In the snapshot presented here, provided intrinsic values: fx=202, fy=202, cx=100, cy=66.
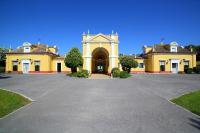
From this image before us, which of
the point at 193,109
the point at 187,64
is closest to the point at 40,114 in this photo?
the point at 193,109

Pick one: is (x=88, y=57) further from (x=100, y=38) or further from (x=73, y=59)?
(x=73, y=59)

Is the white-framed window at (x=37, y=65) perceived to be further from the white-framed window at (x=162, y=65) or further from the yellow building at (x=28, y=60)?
the white-framed window at (x=162, y=65)

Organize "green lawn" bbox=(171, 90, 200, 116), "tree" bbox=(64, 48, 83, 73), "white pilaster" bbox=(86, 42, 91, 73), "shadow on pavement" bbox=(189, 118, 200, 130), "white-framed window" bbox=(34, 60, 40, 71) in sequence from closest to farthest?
"shadow on pavement" bbox=(189, 118, 200, 130) < "green lawn" bbox=(171, 90, 200, 116) < "tree" bbox=(64, 48, 83, 73) < "white pilaster" bbox=(86, 42, 91, 73) < "white-framed window" bbox=(34, 60, 40, 71)

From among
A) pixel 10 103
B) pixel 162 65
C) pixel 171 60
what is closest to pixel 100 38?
pixel 162 65

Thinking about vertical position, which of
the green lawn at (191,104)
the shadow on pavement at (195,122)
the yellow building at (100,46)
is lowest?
the shadow on pavement at (195,122)

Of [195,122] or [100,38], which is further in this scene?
[100,38]

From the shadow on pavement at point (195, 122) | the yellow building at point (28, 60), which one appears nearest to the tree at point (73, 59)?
the yellow building at point (28, 60)

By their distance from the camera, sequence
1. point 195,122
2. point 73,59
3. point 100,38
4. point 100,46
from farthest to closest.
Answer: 1. point 100,38
2. point 100,46
3. point 73,59
4. point 195,122

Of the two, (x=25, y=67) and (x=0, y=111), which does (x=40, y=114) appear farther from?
(x=25, y=67)

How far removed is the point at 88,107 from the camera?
934cm

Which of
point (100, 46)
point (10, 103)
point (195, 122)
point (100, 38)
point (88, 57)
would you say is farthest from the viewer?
point (100, 38)

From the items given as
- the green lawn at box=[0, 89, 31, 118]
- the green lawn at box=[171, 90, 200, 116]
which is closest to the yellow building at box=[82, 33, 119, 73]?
the green lawn at box=[0, 89, 31, 118]

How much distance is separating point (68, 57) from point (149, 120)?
105 feet

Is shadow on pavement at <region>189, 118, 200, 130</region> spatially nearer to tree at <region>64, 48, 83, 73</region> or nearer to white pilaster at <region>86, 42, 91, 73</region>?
tree at <region>64, 48, 83, 73</region>
